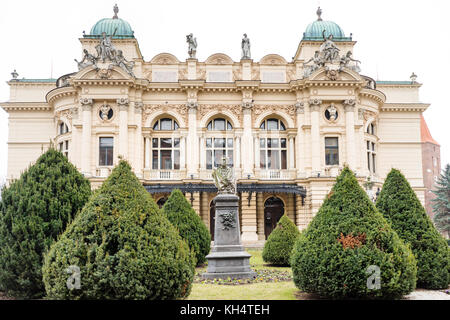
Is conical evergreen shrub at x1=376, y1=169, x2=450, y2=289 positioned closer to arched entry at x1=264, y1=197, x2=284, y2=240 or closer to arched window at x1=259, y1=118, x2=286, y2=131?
arched entry at x1=264, y1=197, x2=284, y2=240

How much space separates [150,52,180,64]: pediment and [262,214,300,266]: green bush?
2149 cm

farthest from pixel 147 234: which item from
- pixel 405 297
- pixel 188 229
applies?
pixel 188 229

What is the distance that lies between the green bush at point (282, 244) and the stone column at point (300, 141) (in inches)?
655

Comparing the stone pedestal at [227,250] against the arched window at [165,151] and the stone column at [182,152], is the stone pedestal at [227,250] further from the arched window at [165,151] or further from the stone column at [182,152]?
the arched window at [165,151]

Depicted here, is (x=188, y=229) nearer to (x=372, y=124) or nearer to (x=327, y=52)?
(x=327, y=52)

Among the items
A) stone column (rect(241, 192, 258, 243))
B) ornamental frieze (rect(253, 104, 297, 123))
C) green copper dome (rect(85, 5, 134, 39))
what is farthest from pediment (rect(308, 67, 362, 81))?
green copper dome (rect(85, 5, 134, 39))

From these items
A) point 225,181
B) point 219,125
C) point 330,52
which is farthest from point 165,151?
point 225,181

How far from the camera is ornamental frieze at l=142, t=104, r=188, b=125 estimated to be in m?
36.6

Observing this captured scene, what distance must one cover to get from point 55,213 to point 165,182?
80.3 ft

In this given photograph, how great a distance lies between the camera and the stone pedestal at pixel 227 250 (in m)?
15.0

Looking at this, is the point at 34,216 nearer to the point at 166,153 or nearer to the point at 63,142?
the point at 166,153

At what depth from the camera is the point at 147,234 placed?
811cm

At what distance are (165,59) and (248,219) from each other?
568 inches

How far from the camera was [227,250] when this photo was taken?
15.3m
